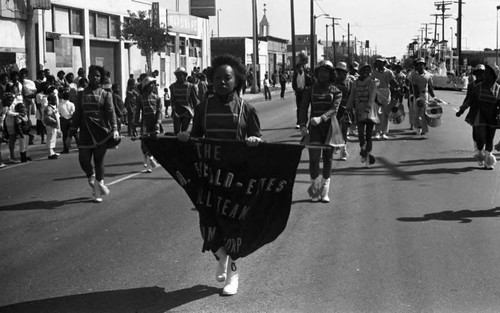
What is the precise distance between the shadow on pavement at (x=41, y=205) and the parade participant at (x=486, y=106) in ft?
21.2

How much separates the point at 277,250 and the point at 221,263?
1407 millimetres

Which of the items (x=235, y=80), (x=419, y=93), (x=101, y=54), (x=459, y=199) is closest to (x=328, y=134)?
(x=459, y=199)

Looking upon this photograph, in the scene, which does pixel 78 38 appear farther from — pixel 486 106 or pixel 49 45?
pixel 486 106

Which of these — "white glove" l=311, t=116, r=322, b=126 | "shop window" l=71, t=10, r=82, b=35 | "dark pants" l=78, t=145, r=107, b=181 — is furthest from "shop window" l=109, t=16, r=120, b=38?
"white glove" l=311, t=116, r=322, b=126

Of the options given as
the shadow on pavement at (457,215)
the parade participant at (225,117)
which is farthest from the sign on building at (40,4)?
the parade participant at (225,117)

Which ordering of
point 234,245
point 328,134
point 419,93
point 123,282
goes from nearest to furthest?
point 234,245, point 123,282, point 328,134, point 419,93

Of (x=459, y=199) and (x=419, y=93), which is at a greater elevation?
(x=419, y=93)

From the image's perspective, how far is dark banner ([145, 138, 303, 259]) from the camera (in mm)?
5773

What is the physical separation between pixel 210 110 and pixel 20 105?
10576mm

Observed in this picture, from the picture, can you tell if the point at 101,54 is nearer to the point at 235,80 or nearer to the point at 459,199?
the point at 459,199

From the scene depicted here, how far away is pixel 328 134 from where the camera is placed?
9.80 metres

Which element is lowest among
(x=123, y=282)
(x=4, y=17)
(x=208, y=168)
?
(x=123, y=282)

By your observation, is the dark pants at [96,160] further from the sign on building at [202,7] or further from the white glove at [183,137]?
the sign on building at [202,7]

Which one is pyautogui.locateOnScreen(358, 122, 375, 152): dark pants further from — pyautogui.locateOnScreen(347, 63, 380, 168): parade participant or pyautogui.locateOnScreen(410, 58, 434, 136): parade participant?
pyautogui.locateOnScreen(410, 58, 434, 136): parade participant
